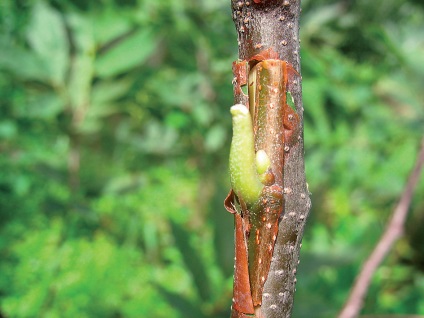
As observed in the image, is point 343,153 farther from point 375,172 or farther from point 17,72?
point 17,72

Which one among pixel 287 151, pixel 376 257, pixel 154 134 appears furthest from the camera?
pixel 154 134

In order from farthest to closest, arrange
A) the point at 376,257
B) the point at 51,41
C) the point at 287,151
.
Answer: the point at 51,41 < the point at 376,257 < the point at 287,151

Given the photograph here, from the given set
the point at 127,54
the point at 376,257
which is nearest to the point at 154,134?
the point at 127,54

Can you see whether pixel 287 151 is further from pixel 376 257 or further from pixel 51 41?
pixel 51 41

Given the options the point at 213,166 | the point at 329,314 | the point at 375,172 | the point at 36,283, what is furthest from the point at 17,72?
the point at 375,172

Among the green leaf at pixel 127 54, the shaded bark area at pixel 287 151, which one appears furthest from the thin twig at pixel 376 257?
the green leaf at pixel 127 54

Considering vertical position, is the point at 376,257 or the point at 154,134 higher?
the point at 154,134

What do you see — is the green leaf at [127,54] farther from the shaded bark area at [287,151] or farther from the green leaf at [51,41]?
the shaded bark area at [287,151]

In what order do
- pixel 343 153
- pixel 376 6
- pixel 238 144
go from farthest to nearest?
1. pixel 343 153
2. pixel 376 6
3. pixel 238 144
